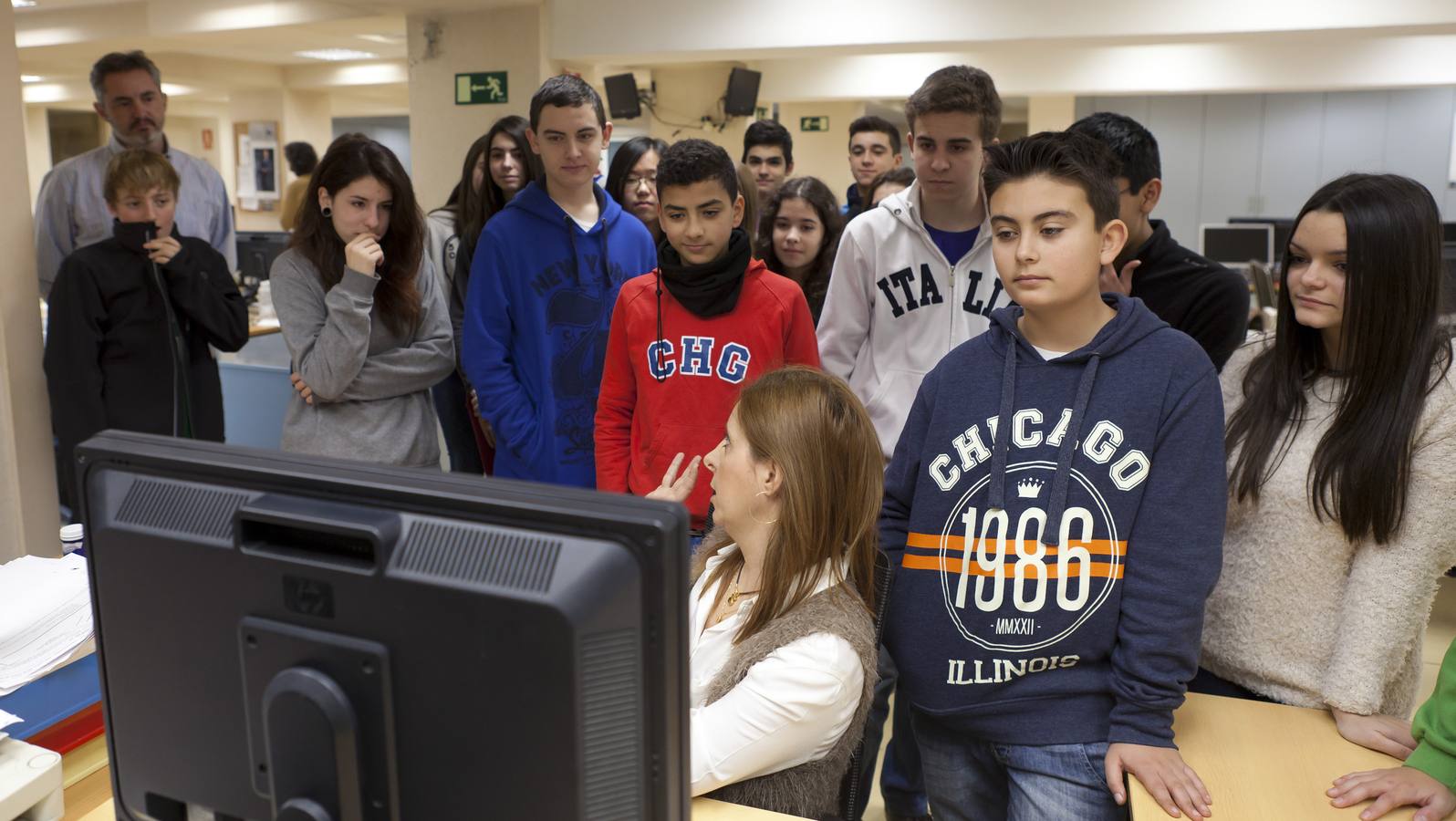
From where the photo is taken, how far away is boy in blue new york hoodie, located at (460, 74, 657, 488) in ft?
7.79

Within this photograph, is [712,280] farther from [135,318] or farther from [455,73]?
[455,73]

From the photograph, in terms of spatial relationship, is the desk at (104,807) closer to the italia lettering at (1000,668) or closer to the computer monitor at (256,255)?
the italia lettering at (1000,668)

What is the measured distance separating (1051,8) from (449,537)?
4928 millimetres

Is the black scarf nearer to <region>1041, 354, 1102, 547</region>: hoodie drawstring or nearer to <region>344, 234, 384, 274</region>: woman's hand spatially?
<region>344, 234, 384, 274</region>: woman's hand

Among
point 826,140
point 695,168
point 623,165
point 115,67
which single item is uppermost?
point 826,140

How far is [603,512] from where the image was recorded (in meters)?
0.69

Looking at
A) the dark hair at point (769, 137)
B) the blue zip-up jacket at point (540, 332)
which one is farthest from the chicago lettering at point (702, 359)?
the dark hair at point (769, 137)

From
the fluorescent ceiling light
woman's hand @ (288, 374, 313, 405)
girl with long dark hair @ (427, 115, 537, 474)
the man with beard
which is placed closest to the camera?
woman's hand @ (288, 374, 313, 405)

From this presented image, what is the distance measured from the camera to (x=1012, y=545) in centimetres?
135

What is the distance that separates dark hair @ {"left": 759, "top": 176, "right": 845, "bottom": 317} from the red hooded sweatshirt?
3.00 ft

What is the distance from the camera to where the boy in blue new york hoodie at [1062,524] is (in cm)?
129

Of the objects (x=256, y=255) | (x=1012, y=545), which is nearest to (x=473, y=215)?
(x=1012, y=545)

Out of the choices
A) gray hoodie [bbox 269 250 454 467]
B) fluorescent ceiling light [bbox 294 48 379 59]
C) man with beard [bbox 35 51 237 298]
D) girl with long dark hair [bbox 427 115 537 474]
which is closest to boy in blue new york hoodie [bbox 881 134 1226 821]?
gray hoodie [bbox 269 250 454 467]

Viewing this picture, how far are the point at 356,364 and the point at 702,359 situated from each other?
0.78 meters
